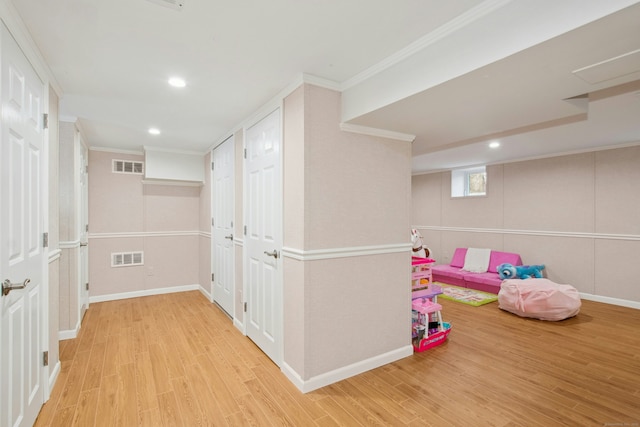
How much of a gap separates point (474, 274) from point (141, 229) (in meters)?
6.00

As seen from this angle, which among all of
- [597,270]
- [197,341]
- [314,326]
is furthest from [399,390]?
[597,270]

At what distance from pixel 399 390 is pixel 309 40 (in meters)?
2.62

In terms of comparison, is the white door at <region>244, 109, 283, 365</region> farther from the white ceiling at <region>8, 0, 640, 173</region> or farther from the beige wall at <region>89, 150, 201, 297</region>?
the beige wall at <region>89, 150, 201, 297</region>

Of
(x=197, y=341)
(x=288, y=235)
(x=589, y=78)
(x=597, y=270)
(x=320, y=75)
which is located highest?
(x=320, y=75)

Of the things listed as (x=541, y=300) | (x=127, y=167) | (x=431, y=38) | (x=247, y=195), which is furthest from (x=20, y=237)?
(x=541, y=300)

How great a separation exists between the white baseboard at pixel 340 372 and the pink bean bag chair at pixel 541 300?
2.28m

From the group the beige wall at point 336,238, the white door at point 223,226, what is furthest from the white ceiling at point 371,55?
the white door at point 223,226

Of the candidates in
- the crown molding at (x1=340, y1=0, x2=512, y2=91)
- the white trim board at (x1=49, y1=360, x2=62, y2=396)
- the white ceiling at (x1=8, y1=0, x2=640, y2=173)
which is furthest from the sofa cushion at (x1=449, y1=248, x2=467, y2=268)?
the white trim board at (x1=49, y1=360, x2=62, y2=396)

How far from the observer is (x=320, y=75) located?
93.0 inches

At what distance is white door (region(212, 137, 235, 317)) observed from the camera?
13.0ft

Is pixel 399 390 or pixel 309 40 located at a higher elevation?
pixel 309 40

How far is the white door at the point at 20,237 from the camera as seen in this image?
60.2 inches

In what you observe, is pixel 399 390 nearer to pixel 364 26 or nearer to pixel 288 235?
pixel 288 235

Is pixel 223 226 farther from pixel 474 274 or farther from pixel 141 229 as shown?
pixel 474 274
